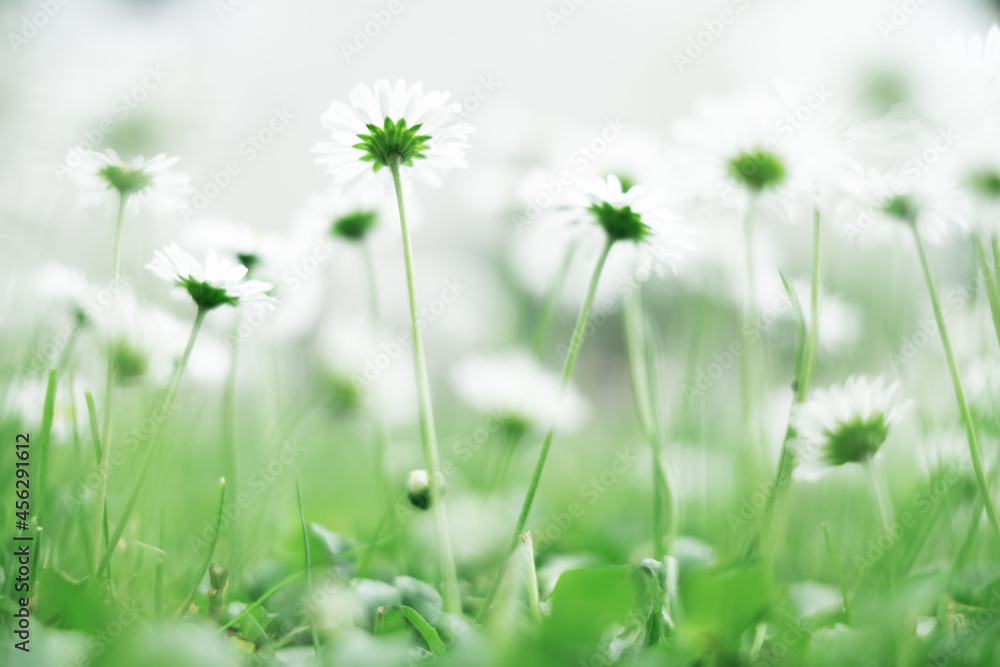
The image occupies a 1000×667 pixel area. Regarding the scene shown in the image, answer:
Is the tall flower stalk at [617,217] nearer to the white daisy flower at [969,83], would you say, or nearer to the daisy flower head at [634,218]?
the daisy flower head at [634,218]

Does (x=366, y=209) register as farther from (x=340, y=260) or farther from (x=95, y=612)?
(x=95, y=612)

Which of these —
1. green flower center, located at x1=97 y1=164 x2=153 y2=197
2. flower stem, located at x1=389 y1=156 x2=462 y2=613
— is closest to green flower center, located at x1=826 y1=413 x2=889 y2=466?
flower stem, located at x1=389 y1=156 x2=462 y2=613

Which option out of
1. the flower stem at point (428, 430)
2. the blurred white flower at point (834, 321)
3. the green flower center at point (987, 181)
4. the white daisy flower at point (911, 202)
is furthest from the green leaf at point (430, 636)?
the blurred white flower at point (834, 321)

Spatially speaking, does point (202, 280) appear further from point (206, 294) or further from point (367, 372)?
point (367, 372)

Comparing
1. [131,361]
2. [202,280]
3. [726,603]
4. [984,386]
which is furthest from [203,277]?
[984,386]

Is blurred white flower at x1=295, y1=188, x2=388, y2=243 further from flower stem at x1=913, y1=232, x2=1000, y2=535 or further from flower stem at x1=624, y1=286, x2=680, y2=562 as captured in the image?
flower stem at x1=913, y1=232, x2=1000, y2=535

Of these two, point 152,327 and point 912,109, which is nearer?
point 912,109

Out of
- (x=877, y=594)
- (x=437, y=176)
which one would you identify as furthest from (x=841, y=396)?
(x=437, y=176)
